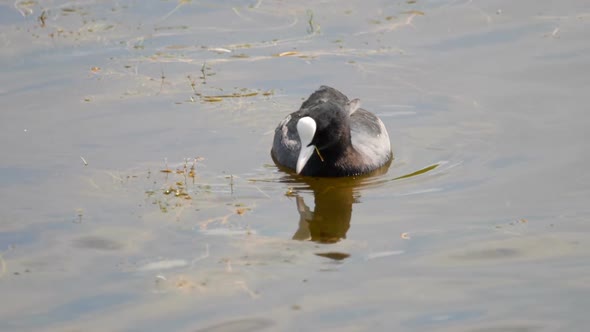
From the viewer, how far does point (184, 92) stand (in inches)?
371

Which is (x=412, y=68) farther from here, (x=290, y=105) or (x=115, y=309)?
(x=115, y=309)

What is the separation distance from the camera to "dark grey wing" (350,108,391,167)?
7.97 metres

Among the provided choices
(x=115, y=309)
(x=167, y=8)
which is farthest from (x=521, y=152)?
(x=167, y=8)

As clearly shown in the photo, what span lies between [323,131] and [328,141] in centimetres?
11

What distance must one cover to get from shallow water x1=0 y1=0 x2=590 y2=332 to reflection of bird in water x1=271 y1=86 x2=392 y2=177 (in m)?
0.12

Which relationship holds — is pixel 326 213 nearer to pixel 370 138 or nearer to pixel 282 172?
→ pixel 282 172

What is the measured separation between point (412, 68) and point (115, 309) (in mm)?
4936

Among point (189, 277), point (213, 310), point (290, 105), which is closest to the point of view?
point (213, 310)

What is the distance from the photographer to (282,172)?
7.91 metres

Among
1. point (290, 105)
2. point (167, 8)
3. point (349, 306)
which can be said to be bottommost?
point (349, 306)

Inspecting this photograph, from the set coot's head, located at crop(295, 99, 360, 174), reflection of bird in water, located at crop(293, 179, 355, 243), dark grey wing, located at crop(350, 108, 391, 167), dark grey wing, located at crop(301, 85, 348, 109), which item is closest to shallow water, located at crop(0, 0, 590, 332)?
reflection of bird in water, located at crop(293, 179, 355, 243)

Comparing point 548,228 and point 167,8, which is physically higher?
point 167,8

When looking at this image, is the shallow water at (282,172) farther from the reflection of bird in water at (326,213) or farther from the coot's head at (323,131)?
the coot's head at (323,131)

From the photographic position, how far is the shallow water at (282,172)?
18.4 ft
